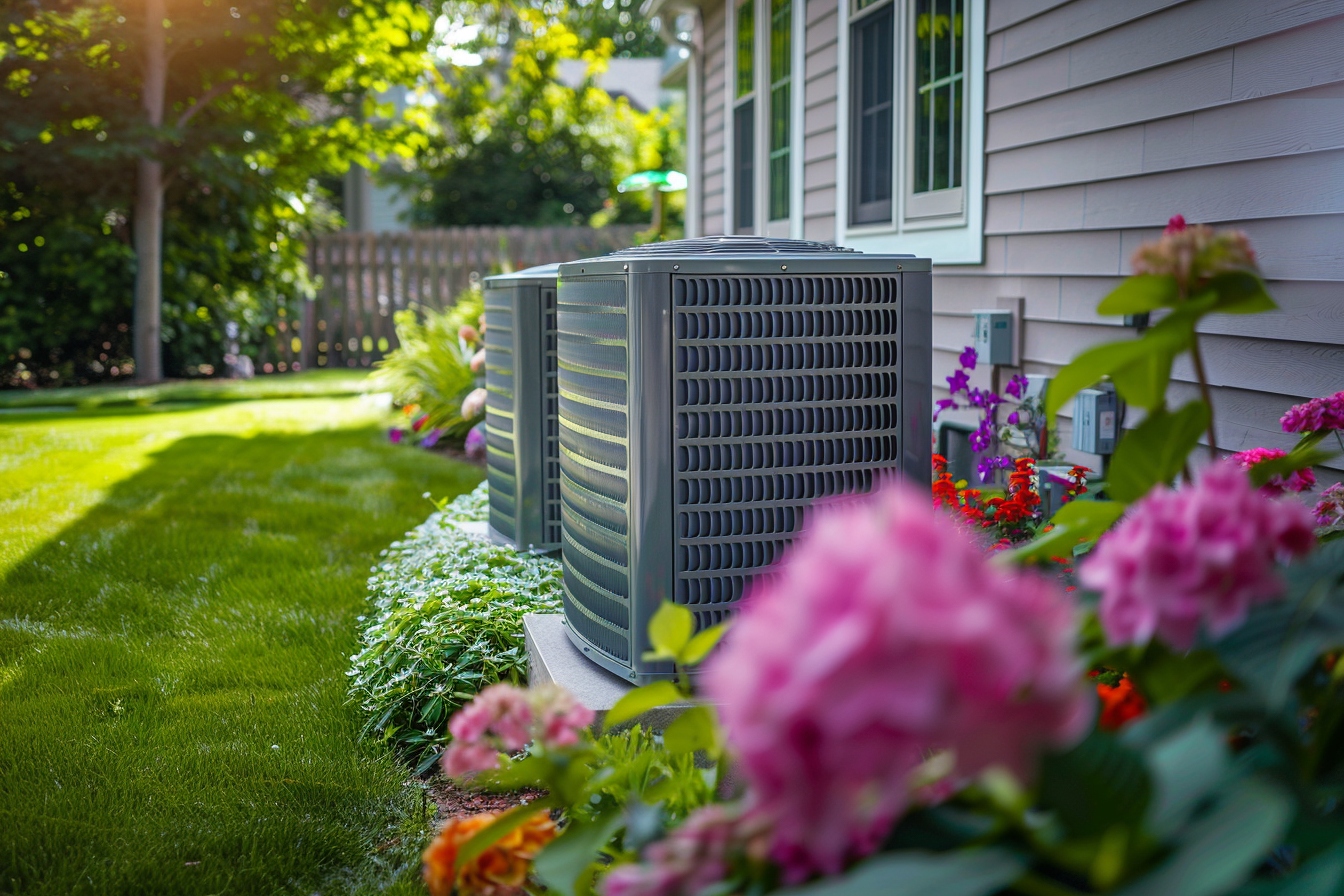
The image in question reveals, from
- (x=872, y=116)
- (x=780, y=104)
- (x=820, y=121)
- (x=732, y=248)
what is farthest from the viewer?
(x=780, y=104)

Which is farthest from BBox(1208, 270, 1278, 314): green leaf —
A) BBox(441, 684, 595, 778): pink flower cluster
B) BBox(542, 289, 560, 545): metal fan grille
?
BBox(542, 289, 560, 545): metal fan grille

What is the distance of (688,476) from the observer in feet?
7.24

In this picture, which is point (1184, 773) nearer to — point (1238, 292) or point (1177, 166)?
point (1238, 292)

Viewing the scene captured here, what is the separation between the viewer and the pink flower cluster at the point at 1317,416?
6.35 ft

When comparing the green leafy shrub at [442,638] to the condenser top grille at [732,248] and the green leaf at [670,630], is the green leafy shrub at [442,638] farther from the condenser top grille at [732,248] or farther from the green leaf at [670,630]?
the green leaf at [670,630]

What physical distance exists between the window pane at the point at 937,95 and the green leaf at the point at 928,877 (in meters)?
4.09

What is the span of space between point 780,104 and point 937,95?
91.5 inches

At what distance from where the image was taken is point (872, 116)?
538 centimetres

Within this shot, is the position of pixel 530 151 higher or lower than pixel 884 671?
higher

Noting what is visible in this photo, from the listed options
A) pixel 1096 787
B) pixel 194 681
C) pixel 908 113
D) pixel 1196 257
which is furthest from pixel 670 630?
pixel 908 113

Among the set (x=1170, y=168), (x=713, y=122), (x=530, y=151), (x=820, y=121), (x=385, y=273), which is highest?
(x=530, y=151)

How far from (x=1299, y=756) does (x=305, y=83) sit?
480 inches

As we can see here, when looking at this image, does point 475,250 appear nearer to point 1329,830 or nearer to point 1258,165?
point 1258,165

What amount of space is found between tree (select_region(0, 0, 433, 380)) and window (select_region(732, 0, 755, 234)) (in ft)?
18.2
